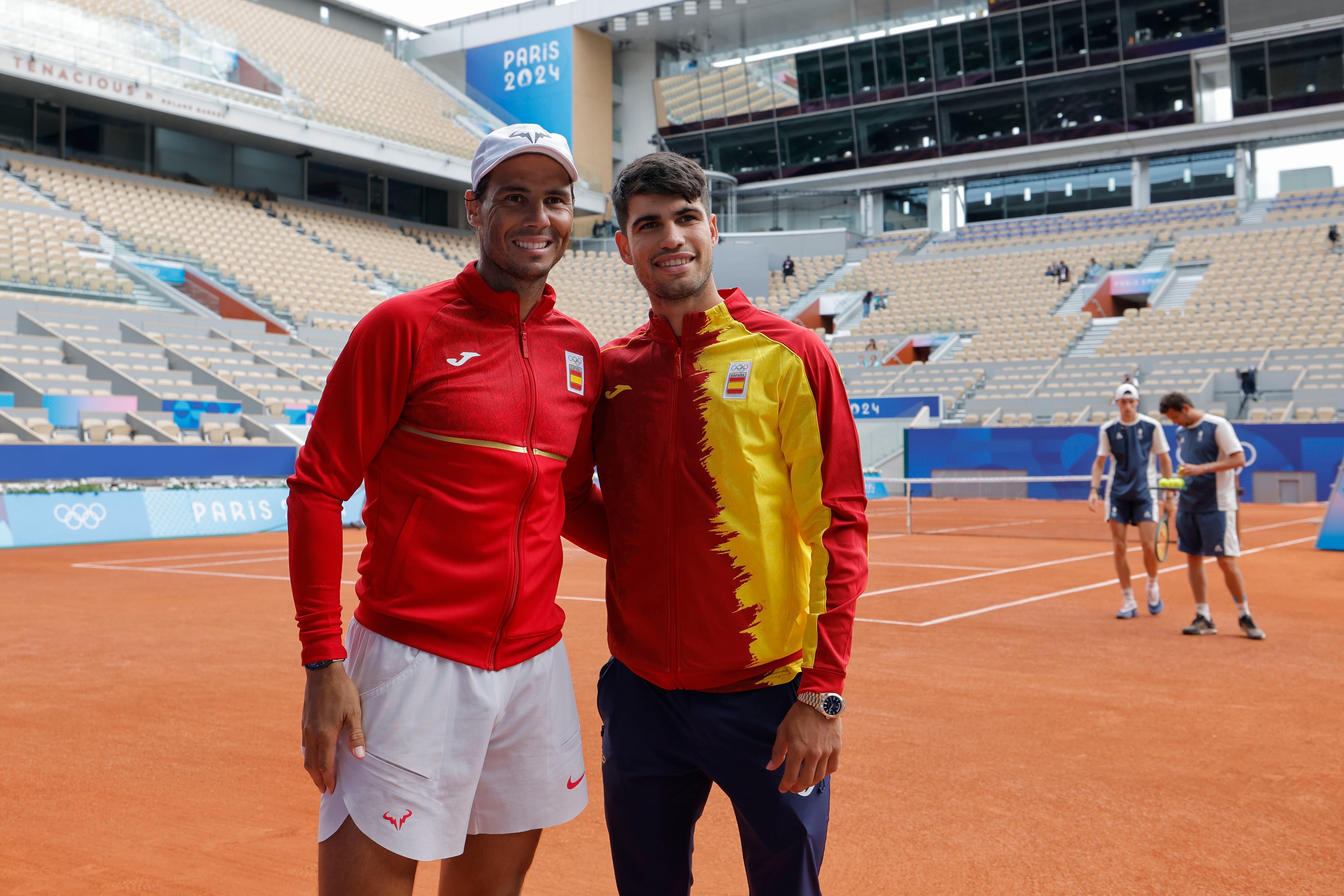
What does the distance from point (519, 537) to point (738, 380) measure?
0.66 meters

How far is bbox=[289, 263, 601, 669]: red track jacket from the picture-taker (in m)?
2.31

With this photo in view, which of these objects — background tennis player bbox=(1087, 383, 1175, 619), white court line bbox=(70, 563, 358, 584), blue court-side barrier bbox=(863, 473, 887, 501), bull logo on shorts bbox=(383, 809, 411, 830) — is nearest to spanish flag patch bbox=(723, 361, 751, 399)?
bull logo on shorts bbox=(383, 809, 411, 830)

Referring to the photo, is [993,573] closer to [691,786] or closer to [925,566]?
[925,566]

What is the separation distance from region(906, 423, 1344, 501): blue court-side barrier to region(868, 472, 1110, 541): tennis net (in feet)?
0.54

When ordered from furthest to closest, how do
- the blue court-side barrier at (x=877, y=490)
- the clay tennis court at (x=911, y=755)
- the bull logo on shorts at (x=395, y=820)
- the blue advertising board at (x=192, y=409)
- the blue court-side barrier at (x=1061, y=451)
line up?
the blue court-side barrier at (x=877, y=490) → the blue court-side barrier at (x=1061, y=451) → the blue advertising board at (x=192, y=409) → the clay tennis court at (x=911, y=755) → the bull logo on shorts at (x=395, y=820)

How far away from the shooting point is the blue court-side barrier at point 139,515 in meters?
15.5

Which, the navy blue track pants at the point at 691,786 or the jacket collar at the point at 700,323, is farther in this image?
the jacket collar at the point at 700,323

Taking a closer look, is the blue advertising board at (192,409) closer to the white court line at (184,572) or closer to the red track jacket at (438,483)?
the white court line at (184,572)

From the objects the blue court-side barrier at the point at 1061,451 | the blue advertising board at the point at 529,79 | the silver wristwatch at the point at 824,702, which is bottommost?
the silver wristwatch at the point at 824,702

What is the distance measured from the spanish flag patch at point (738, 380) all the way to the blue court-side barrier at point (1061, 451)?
23.0m

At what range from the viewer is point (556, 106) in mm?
48156

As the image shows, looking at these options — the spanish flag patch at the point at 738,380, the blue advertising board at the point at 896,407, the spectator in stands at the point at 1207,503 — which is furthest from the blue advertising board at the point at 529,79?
the spanish flag patch at the point at 738,380

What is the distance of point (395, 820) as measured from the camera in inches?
90.7

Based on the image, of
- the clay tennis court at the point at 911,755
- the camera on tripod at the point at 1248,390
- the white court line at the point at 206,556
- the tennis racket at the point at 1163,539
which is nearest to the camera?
the clay tennis court at the point at 911,755
